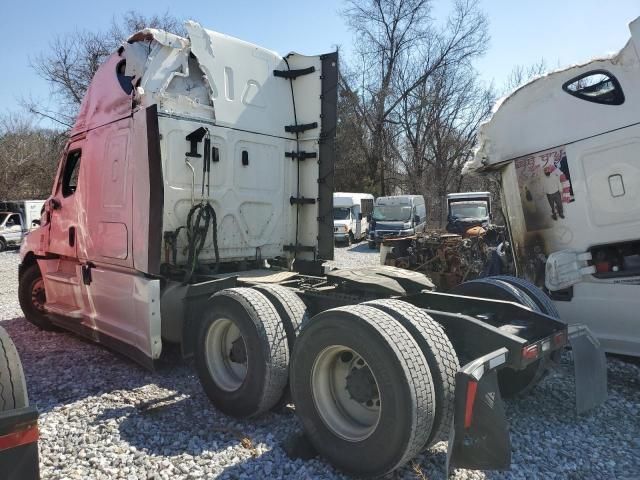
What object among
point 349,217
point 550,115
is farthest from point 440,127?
point 550,115

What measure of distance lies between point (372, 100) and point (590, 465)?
3298cm

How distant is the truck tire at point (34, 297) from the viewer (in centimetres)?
705

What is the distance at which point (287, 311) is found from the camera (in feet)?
13.0

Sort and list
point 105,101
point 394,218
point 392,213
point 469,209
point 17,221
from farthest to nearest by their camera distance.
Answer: point 17,221 → point 392,213 → point 394,218 → point 469,209 → point 105,101

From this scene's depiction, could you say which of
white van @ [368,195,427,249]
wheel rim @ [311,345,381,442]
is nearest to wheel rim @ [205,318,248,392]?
wheel rim @ [311,345,381,442]

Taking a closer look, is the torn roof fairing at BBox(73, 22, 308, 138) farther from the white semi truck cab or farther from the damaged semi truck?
the white semi truck cab

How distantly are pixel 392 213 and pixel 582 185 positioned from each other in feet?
58.1

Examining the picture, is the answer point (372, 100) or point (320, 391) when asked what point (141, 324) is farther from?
point (372, 100)

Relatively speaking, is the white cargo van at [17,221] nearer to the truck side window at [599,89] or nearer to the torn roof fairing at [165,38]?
the torn roof fairing at [165,38]

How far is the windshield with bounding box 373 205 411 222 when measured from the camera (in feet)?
72.3

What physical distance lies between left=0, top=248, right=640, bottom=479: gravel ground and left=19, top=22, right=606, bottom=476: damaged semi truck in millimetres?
291

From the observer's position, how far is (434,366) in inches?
111

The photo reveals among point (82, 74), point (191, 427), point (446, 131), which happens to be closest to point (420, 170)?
point (446, 131)

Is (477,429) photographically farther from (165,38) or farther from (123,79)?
(123,79)
